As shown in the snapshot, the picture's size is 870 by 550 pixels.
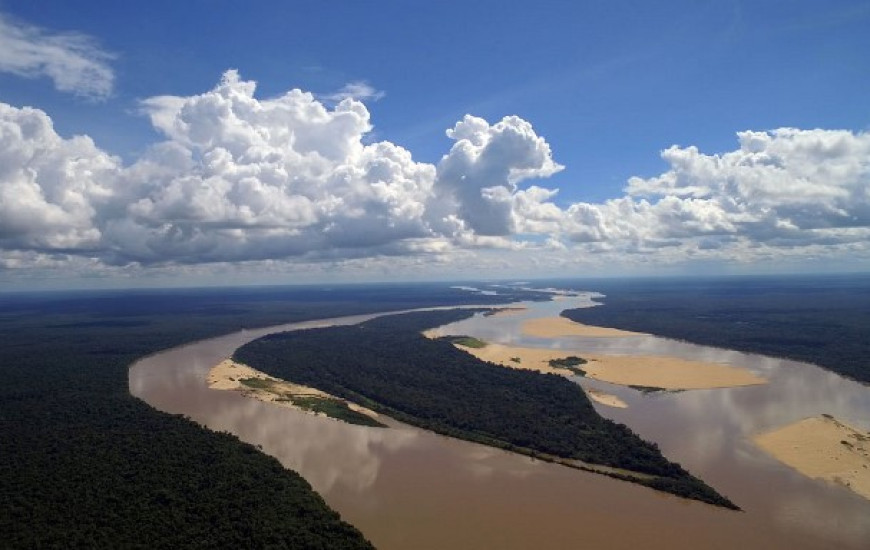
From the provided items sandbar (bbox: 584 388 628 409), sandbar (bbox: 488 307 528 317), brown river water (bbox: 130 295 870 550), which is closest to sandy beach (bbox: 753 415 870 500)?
brown river water (bbox: 130 295 870 550)

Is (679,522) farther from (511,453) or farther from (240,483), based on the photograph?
(240,483)

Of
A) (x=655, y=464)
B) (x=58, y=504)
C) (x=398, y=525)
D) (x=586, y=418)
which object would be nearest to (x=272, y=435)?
(x=58, y=504)

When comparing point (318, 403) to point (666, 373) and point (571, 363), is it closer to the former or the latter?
point (571, 363)

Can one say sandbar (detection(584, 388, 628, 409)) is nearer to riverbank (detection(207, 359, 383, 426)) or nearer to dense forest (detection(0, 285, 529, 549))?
riverbank (detection(207, 359, 383, 426))

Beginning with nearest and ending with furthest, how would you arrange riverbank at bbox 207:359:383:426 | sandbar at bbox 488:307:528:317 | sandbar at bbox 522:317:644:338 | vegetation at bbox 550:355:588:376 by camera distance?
1. riverbank at bbox 207:359:383:426
2. vegetation at bbox 550:355:588:376
3. sandbar at bbox 522:317:644:338
4. sandbar at bbox 488:307:528:317

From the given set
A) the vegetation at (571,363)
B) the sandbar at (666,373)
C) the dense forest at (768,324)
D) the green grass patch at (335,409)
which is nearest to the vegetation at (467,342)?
the vegetation at (571,363)

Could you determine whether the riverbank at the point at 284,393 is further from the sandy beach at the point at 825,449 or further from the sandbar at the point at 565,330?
the sandbar at the point at 565,330
